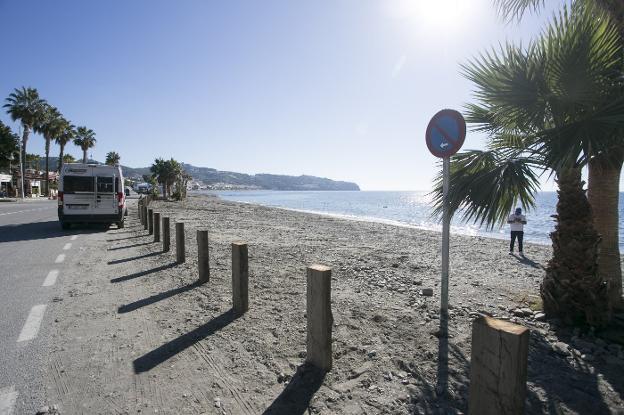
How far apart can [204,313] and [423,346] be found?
2612mm

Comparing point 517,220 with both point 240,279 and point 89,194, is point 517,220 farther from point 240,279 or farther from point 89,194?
point 89,194

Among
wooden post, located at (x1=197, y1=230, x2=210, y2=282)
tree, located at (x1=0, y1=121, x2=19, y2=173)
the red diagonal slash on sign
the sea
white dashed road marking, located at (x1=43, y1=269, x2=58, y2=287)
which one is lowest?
the sea

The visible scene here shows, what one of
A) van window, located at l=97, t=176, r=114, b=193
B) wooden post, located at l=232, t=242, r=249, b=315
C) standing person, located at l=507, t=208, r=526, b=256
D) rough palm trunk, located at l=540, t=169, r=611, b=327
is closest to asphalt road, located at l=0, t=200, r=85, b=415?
wooden post, located at l=232, t=242, r=249, b=315

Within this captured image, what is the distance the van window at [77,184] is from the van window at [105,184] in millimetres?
243

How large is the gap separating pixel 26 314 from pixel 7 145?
58548 mm

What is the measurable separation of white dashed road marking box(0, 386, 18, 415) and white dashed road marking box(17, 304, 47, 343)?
107cm

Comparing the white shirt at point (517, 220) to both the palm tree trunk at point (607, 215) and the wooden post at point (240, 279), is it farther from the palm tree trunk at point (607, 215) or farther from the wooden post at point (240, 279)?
the wooden post at point (240, 279)

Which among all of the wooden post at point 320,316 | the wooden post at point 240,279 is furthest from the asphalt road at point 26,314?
the wooden post at point 320,316

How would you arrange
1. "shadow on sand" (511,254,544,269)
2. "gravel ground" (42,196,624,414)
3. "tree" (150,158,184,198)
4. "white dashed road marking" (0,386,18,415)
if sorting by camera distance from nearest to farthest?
1. "white dashed road marking" (0,386,18,415)
2. "gravel ground" (42,196,624,414)
3. "shadow on sand" (511,254,544,269)
4. "tree" (150,158,184,198)

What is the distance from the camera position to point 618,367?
324 cm

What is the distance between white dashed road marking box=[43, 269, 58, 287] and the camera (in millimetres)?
5699

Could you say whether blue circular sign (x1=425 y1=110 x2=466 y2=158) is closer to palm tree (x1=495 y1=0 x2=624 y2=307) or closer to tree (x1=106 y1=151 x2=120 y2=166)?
palm tree (x1=495 y1=0 x2=624 y2=307)

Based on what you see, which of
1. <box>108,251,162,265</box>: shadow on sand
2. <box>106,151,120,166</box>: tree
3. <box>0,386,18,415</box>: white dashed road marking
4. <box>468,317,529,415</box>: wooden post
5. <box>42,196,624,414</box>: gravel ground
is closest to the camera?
<box>468,317,529,415</box>: wooden post

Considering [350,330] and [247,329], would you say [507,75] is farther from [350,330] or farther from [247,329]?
[247,329]
